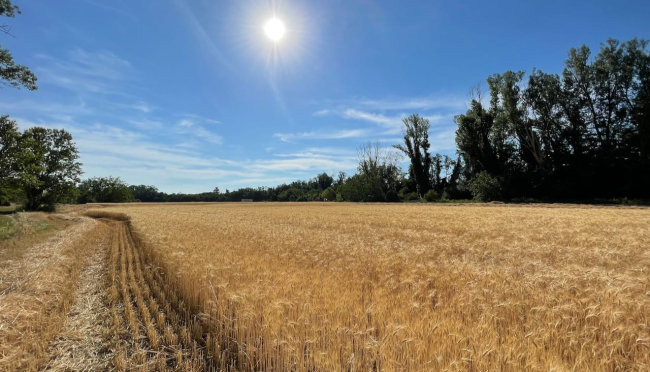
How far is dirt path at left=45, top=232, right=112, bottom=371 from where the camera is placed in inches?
153

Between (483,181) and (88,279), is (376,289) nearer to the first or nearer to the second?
(88,279)

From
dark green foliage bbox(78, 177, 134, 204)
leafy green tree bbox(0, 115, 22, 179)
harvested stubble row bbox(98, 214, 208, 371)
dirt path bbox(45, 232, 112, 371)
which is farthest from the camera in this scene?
dark green foliage bbox(78, 177, 134, 204)

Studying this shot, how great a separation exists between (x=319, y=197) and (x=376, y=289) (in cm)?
12477

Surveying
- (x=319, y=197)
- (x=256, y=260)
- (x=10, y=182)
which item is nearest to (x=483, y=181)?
(x=256, y=260)

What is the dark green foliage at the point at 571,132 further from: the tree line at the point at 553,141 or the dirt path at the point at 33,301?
the dirt path at the point at 33,301

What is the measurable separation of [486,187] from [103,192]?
416ft

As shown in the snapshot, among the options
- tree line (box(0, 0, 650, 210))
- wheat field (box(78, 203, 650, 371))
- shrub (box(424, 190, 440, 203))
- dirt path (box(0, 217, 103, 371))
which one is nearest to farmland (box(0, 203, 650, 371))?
wheat field (box(78, 203, 650, 371))

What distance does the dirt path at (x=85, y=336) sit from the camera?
3892 millimetres

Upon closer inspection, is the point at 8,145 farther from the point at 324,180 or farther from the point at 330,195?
the point at 324,180

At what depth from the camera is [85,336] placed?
4645 millimetres

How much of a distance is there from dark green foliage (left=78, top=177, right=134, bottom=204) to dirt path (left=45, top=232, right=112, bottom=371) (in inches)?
4697

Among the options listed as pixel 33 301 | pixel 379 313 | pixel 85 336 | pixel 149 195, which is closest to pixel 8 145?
pixel 33 301

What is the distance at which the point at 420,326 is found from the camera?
3273mm

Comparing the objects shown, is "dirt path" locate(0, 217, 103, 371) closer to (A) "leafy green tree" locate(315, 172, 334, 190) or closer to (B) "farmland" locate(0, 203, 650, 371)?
(B) "farmland" locate(0, 203, 650, 371)
